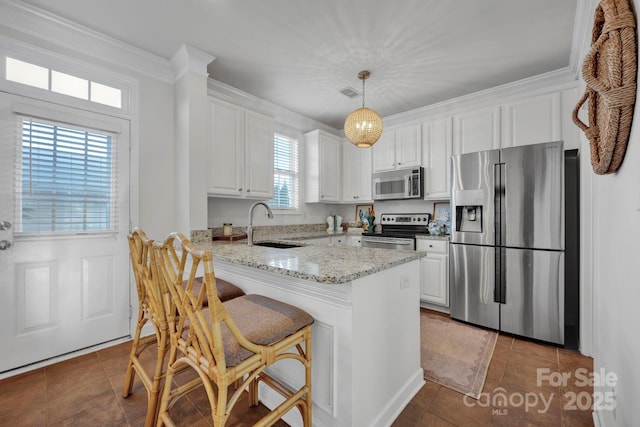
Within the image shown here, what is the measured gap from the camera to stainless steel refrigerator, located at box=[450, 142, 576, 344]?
7.94ft

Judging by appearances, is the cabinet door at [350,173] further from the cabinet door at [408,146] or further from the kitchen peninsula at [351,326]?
the kitchen peninsula at [351,326]

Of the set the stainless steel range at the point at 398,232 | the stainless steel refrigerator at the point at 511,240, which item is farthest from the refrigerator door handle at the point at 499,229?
the stainless steel range at the point at 398,232

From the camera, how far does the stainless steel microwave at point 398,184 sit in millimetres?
3615

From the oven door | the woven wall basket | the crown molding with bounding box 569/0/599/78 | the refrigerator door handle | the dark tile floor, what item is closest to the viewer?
the woven wall basket

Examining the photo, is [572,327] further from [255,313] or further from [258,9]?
[258,9]

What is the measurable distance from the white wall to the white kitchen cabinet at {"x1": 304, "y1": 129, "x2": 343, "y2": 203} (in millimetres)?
3167

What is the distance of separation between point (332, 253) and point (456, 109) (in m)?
2.86

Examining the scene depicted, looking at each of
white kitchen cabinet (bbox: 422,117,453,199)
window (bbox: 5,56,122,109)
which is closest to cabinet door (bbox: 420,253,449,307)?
white kitchen cabinet (bbox: 422,117,453,199)

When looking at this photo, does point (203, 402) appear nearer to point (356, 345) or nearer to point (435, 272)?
point (356, 345)

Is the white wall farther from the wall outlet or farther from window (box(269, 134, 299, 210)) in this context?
window (box(269, 134, 299, 210))

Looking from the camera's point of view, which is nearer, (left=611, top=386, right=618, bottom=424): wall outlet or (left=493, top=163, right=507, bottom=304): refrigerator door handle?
(left=611, top=386, right=618, bottom=424): wall outlet

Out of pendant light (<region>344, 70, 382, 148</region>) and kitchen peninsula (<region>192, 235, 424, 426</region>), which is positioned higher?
pendant light (<region>344, 70, 382, 148</region>)

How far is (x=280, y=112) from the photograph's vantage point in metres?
3.87

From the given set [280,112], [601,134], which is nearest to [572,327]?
[601,134]
